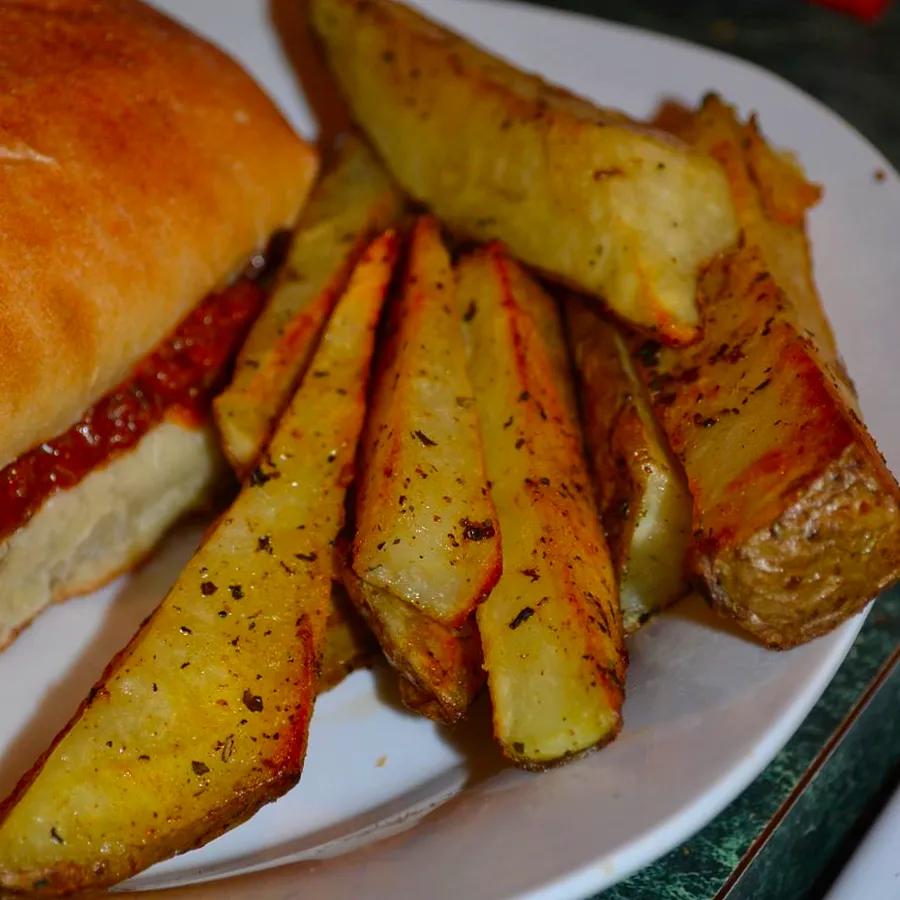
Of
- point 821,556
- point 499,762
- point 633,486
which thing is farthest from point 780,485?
point 499,762

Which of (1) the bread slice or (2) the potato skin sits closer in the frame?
(2) the potato skin

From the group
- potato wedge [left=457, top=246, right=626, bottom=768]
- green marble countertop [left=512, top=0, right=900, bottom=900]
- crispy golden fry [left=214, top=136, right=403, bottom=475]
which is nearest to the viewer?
potato wedge [left=457, top=246, right=626, bottom=768]

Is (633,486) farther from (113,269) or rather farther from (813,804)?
(113,269)

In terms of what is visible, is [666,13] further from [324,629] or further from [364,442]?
[324,629]

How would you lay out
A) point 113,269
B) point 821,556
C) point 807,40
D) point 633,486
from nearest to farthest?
point 821,556 → point 633,486 → point 113,269 → point 807,40

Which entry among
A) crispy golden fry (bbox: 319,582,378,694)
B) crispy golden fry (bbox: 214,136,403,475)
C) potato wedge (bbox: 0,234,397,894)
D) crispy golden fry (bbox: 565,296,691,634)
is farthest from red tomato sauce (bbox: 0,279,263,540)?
crispy golden fry (bbox: 565,296,691,634)

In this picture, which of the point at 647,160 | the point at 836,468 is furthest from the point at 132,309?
the point at 836,468

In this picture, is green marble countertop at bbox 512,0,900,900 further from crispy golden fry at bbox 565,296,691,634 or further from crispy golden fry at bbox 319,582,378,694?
crispy golden fry at bbox 319,582,378,694
